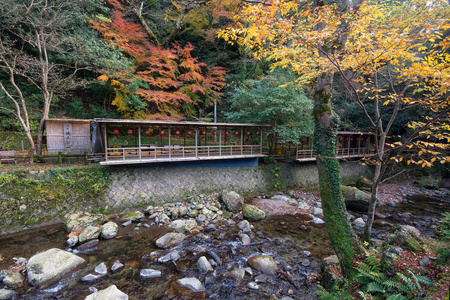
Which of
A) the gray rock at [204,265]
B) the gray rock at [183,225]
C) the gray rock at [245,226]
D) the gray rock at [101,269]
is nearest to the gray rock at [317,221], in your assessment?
the gray rock at [245,226]

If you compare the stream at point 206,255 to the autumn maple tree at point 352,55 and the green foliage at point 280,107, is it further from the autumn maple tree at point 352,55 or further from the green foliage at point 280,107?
the green foliage at point 280,107

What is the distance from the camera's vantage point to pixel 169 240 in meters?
8.51

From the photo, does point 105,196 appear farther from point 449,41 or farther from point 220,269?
point 449,41

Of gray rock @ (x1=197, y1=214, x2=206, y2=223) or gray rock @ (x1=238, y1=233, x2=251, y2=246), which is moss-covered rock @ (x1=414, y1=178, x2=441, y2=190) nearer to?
gray rock @ (x1=238, y1=233, x2=251, y2=246)

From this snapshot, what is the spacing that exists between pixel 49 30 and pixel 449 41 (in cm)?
1899

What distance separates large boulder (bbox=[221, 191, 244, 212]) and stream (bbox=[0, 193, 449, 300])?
1473 millimetres

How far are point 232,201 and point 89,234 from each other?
704cm

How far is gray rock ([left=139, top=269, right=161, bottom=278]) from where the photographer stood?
662cm

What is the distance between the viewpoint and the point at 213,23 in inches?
812

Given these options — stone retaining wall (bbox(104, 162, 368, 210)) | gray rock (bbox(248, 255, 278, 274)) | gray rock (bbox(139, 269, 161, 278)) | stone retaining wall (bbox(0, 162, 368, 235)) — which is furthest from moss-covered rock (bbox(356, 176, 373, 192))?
gray rock (bbox(139, 269, 161, 278))

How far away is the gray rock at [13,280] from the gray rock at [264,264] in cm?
711

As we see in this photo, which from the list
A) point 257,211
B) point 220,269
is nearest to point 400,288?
point 220,269

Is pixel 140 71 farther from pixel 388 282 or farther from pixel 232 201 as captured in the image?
pixel 388 282

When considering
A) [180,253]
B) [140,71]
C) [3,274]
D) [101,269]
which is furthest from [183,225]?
[140,71]
